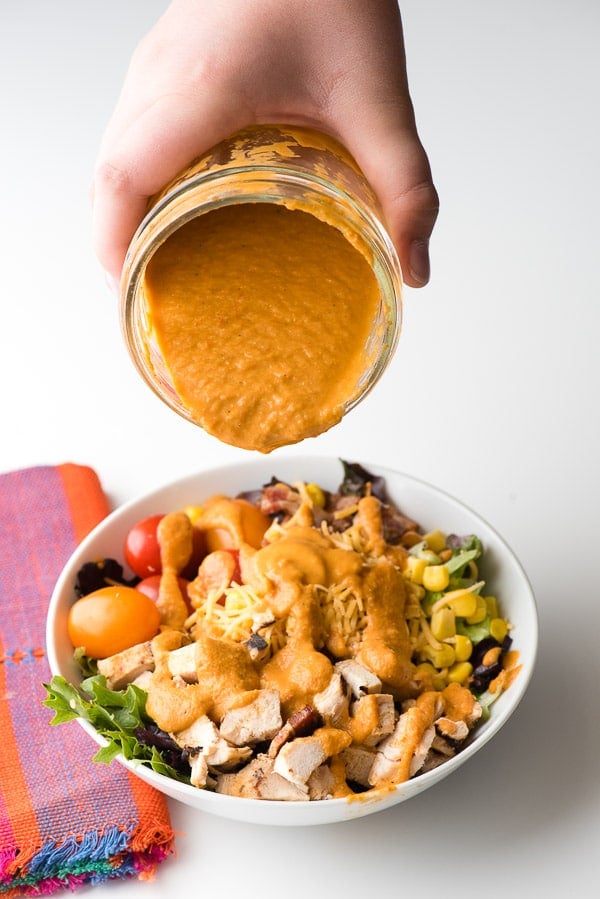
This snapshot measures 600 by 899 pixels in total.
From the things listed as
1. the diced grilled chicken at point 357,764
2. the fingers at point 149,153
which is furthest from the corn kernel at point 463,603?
the fingers at point 149,153

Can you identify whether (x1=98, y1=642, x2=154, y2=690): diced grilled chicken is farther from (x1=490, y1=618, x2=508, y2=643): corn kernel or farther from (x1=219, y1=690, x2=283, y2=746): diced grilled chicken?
(x1=490, y1=618, x2=508, y2=643): corn kernel

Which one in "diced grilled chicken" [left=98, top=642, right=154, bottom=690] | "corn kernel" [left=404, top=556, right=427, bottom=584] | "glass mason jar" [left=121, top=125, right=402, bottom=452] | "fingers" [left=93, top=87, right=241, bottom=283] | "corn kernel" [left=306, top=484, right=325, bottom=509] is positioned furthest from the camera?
"corn kernel" [left=306, top=484, right=325, bottom=509]

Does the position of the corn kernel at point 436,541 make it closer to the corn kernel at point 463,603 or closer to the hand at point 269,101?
the corn kernel at point 463,603

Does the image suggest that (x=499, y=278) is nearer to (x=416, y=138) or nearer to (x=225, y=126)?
(x=416, y=138)

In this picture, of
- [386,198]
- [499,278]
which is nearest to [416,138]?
[386,198]

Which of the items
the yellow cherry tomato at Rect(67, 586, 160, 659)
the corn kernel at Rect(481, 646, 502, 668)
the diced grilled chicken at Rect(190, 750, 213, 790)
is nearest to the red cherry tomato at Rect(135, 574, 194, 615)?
the yellow cherry tomato at Rect(67, 586, 160, 659)

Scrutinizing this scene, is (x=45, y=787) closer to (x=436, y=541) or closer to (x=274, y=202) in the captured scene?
(x=436, y=541)
